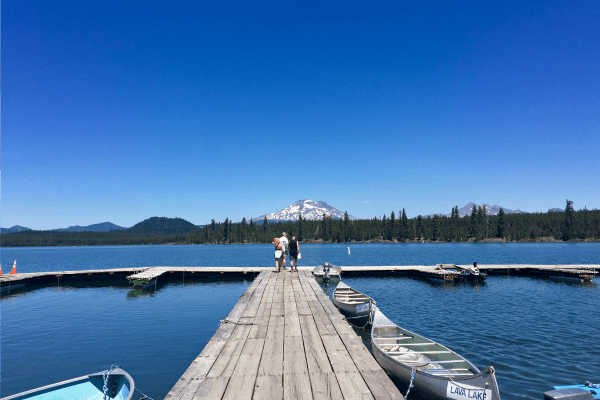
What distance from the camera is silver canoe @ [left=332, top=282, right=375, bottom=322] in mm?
15670

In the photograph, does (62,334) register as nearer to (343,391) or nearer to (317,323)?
(317,323)

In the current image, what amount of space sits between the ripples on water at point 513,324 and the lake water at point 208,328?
2.0 inches

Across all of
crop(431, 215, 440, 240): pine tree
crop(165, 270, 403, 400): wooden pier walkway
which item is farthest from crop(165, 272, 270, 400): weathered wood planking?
crop(431, 215, 440, 240): pine tree

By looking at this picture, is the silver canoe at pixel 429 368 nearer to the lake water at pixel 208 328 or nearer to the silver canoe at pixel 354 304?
the lake water at pixel 208 328

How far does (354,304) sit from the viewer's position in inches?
623

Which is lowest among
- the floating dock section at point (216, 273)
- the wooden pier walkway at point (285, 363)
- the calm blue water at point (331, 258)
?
the calm blue water at point (331, 258)

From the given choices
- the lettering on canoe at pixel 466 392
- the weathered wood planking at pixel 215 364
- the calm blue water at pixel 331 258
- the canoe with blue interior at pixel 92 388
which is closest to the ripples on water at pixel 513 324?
the lettering on canoe at pixel 466 392

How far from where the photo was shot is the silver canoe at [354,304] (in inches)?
617

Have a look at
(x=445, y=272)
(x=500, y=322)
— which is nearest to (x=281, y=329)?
(x=500, y=322)

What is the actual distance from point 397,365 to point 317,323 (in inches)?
101

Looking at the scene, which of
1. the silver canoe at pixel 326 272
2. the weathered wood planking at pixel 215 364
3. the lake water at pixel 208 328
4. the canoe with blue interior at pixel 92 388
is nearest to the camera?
the weathered wood planking at pixel 215 364

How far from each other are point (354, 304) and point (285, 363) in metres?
9.77

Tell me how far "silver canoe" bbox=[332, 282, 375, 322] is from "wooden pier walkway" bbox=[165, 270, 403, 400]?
15.7 ft

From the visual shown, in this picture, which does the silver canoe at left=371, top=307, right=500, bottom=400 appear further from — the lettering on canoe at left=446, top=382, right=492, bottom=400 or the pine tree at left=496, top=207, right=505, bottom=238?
the pine tree at left=496, top=207, right=505, bottom=238
